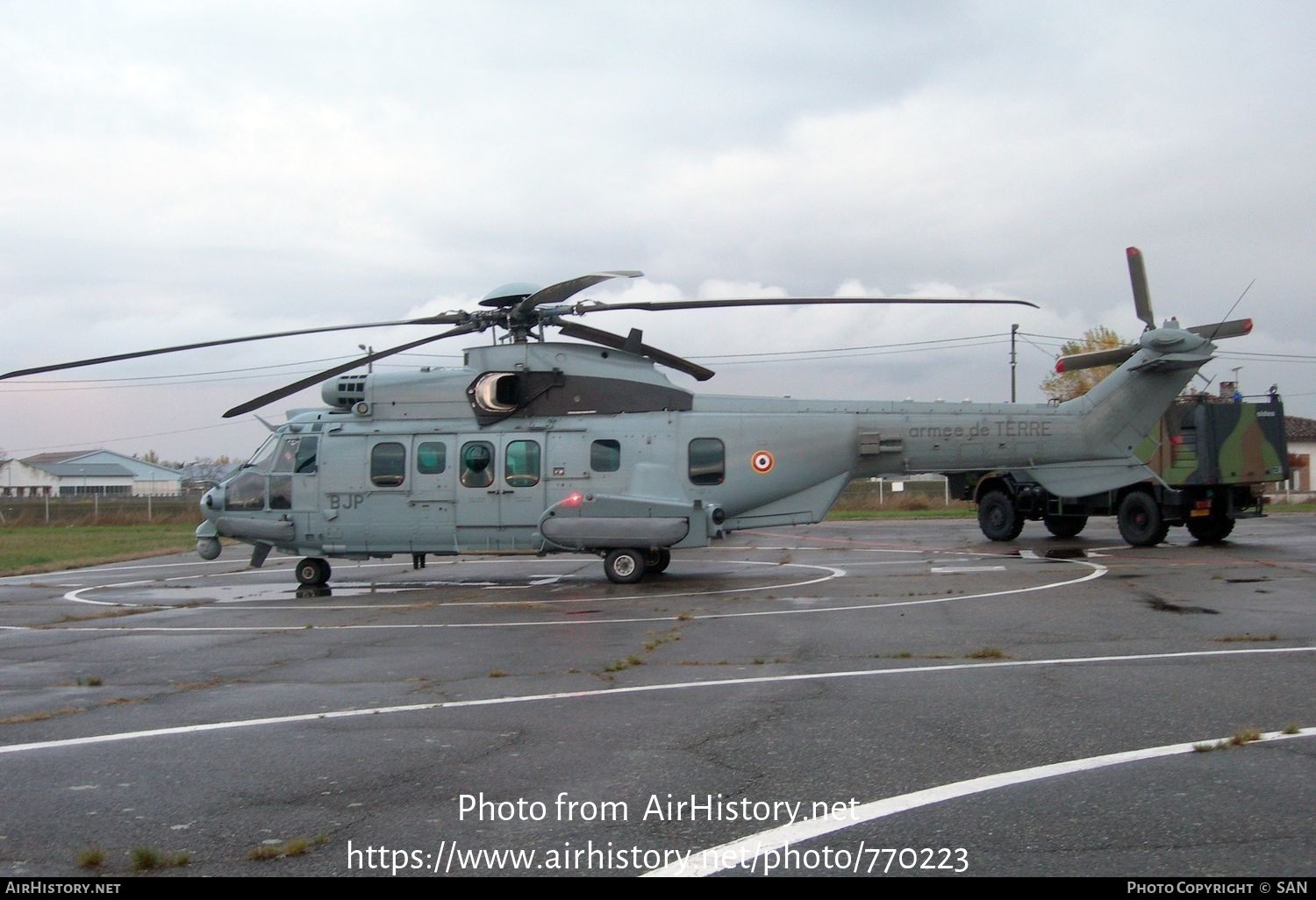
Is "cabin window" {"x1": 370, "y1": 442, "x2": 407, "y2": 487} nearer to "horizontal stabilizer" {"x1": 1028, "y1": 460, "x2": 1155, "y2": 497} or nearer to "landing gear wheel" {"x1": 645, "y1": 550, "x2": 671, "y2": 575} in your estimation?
"landing gear wheel" {"x1": 645, "y1": 550, "x2": 671, "y2": 575}

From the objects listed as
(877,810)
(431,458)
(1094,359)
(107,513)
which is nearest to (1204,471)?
(1094,359)

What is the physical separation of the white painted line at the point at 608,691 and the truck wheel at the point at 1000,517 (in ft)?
45.5

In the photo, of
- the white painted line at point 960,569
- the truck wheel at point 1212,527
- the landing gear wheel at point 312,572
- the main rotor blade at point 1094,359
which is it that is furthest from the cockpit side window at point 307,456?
the truck wheel at point 1212,527

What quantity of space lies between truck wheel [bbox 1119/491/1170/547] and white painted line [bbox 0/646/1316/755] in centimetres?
1215

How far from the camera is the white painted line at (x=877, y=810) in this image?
4.10 m

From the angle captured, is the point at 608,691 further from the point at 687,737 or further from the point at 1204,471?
the point at 1204,471

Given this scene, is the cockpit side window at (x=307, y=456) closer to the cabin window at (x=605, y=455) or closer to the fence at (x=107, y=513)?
the cabin window at (x=605, y=455)

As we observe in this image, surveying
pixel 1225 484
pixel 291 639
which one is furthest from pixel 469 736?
pixel 1225 484

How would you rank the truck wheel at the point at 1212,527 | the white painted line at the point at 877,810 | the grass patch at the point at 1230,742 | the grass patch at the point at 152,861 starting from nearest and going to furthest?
the white painted line at the point at 877,810, the grass patch at the point at 152,861, the grass patch at the point at 1230,742, the truck wheel at the point at 1212,527

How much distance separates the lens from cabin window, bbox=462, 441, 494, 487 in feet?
54.4

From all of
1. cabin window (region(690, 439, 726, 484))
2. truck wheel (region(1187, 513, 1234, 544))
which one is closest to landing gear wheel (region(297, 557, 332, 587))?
cabin window (region(690, 439, 726, 484))

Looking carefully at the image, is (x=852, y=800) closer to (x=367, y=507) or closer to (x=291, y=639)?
(x=291, y=639)

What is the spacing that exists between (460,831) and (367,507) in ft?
42.5
